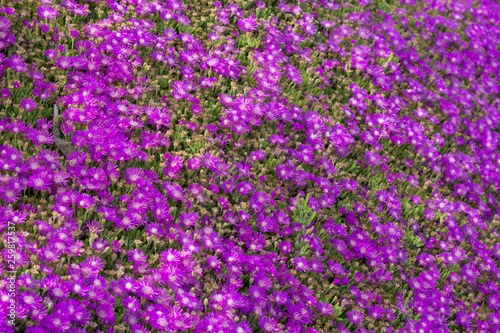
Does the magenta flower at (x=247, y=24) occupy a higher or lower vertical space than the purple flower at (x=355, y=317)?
higher

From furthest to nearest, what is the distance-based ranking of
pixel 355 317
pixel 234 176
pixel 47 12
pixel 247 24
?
pixel 247 24, pixel 47 12, pixel 234 176, pixel 355 317

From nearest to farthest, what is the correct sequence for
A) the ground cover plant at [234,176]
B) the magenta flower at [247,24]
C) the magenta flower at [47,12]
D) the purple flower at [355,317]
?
the ground cover plant at [234,176] < the purple flower at [355,317] < the magenta flower at [47,12] < the magenta flower at [247,24]

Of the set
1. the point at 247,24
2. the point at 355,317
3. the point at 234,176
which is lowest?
the point at 355,317

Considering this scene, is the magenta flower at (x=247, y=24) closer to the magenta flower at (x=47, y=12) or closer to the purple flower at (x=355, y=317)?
the magenta flower at (x=47, y=12)

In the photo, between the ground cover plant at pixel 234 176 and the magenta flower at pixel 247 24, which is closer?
the ground cover plant at pixel 234 176

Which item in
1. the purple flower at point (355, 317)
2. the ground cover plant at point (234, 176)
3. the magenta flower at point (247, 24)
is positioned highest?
the magenta flower at point (247, 24)

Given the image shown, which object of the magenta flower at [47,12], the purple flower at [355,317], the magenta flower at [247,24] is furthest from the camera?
the magenta flower at [247,24]

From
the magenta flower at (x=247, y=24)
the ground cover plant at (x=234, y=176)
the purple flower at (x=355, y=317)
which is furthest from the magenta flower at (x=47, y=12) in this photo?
the purple flower at (x=355, y=317)

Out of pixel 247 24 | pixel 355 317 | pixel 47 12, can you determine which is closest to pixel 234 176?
pixel 355 317

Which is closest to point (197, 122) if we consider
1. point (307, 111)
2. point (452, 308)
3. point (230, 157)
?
point (230, 157)

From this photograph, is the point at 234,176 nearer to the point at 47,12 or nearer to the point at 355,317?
the point at 355,317
